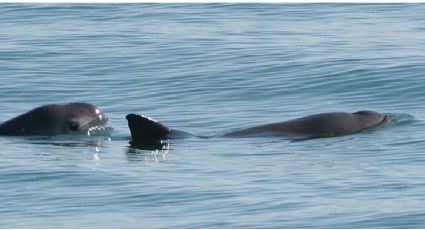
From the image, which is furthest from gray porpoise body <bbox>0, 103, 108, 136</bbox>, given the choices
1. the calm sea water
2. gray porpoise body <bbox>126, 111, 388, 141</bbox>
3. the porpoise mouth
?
gray porpoise body <bbox>126, 111, 388, 141</bbox>

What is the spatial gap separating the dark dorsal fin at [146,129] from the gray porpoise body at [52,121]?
4.21 ft

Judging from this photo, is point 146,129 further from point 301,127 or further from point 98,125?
point 301,127

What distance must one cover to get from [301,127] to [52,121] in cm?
340

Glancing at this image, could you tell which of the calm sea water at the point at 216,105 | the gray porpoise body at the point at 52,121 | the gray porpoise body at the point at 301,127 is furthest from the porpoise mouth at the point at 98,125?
the gray porpoise body at the point at 301,127

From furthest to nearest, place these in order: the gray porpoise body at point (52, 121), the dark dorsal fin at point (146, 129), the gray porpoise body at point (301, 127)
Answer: the gray porpoise body at point (52, 121) < the gray porpoise body at point (301, 127) < the dark dorsal fin at point (146, 129)

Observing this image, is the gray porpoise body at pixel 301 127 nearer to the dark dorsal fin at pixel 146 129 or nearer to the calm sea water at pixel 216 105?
the dark dorsal fin at pixel 146 129

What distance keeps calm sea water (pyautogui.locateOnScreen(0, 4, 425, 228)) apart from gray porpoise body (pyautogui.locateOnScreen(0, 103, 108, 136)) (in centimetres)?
32

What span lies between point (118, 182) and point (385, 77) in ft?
32.1

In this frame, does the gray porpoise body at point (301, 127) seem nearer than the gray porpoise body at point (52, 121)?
Yes

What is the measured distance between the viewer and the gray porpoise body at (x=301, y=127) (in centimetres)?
2095

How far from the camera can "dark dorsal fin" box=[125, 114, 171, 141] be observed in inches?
816

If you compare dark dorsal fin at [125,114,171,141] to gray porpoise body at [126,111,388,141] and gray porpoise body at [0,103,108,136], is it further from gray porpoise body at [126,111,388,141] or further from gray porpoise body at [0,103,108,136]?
gray porpoise body at [0,103,108,136]

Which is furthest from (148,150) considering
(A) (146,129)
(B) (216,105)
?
(B) (216,105)

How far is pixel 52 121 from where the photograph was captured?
72.1ft
